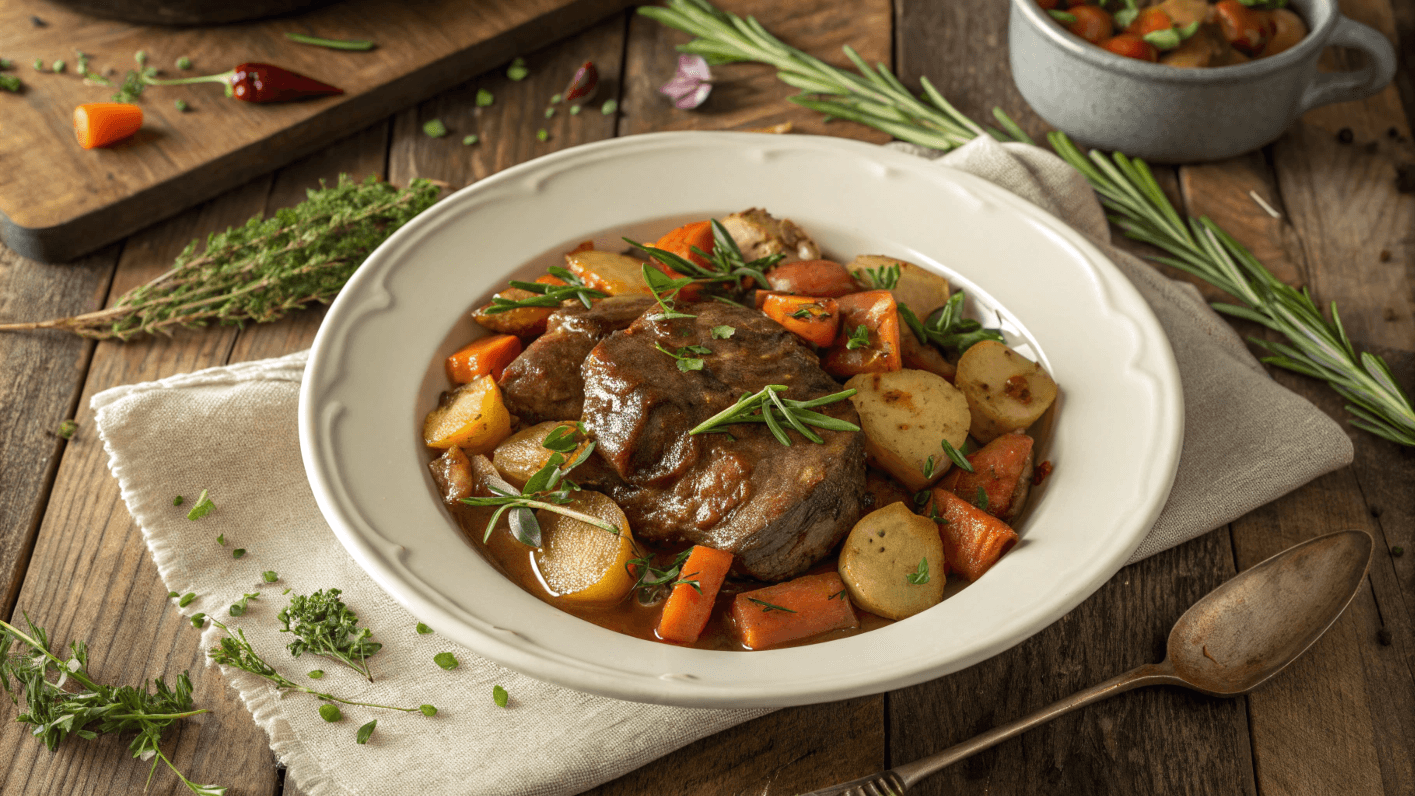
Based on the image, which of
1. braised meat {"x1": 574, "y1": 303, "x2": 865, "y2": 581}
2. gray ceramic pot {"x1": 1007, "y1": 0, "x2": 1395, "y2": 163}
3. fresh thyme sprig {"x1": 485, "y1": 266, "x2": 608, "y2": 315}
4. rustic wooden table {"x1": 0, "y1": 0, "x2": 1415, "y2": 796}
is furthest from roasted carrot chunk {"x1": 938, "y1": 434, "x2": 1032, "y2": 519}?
gray ceramic pot {"x1": 1007, "y1": 0, "x2": 1395, "y2": 163}

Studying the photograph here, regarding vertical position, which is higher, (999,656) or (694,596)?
(694,596)

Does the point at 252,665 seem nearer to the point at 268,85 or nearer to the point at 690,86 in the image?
the point at 268,85

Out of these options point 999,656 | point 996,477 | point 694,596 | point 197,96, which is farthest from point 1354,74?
point 197,96

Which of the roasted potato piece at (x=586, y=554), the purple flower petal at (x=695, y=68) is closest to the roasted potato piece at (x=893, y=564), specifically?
the roasted potato piece at (x=586, y=554)

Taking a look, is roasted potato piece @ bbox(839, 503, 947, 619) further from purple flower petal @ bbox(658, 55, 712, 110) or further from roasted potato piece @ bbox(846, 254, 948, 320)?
purple flower petal @ bbox(658, 55, 712, 110)

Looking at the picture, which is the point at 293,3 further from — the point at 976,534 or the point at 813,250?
the point at 976,534

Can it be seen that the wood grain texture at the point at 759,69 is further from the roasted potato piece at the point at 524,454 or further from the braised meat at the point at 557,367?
the roasted potato piece at the point at 524,454
